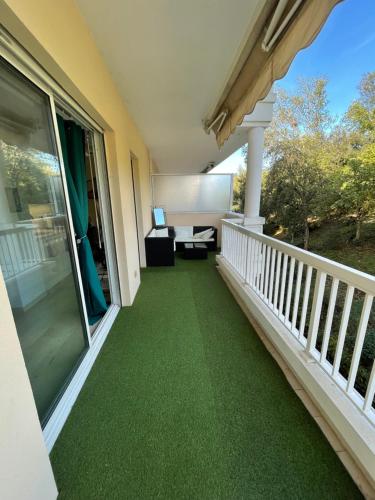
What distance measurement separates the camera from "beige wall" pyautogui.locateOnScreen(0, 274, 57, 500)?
0.72 metres

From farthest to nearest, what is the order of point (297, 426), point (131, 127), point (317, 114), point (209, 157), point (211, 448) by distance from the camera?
point (317, 114) < point (209, 157) < point (131, 127) < point (297, 426) < point (211, 448)

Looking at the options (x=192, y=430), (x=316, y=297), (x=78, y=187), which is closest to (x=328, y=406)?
(x=316, y=297)

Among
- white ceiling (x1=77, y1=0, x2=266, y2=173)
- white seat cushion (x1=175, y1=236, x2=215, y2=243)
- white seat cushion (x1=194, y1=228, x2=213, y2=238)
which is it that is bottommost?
white seat cushion (x1=175, y1=236, x2=215, y2=243)

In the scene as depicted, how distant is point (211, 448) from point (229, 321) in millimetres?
1301

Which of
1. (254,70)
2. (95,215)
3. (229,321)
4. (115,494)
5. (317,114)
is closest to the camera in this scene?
(115,494)

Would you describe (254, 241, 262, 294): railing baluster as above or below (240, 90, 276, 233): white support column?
below

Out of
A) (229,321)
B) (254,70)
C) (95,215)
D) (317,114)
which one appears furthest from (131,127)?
(317,114)

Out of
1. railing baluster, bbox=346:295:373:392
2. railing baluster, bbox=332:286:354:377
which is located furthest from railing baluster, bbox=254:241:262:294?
railing baluster, bbox=346:295:373:392

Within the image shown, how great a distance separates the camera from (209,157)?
625 cm

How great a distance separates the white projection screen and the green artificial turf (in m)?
4.13

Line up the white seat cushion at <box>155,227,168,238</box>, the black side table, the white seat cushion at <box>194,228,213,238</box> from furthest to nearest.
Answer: the white seat cushion at <box>194,228,213,238</box> < the white seat cushion at <box>155,227,168,238</box> < the black side table

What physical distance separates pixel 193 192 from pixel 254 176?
245 centimetres

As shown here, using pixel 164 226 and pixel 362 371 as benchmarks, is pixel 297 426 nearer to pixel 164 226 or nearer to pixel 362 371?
pixel 362 371

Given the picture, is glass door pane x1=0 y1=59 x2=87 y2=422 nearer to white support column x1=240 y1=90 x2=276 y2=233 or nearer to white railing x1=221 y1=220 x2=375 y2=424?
white railing x1=221 y1=220 x2=375 y2=424
